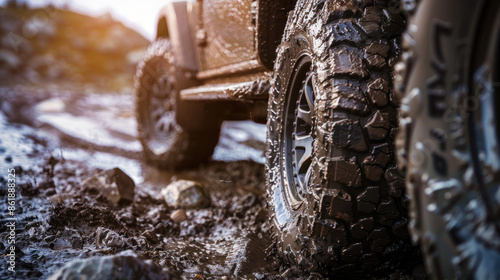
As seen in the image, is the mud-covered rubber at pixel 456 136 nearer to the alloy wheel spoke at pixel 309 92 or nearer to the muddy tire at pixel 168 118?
the alloy wheel spoke at pixel 309 92

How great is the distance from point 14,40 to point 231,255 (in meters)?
16.8

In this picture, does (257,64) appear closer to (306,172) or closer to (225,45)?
(225,45)

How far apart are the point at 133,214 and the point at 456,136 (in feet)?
6.28

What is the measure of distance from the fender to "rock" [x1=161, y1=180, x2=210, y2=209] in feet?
3.34

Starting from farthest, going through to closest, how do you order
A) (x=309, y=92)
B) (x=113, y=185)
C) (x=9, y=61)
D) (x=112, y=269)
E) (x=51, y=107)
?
(x=9, y=61), (x=51, y=107), (x=113, y=185), (x=309, y=92), (x=112, y=269)

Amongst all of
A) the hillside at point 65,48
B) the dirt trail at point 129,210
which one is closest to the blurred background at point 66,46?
the hillside at point 65,48

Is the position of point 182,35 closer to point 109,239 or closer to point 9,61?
point 109,239

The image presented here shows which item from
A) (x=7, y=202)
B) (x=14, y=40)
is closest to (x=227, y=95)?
(x=7, y=202)

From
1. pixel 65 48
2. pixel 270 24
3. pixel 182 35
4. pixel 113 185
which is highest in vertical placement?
pixel 65 48

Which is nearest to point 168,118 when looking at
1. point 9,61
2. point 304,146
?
point 304,146

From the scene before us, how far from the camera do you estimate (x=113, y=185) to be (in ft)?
8.50

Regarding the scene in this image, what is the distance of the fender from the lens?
3285 mm

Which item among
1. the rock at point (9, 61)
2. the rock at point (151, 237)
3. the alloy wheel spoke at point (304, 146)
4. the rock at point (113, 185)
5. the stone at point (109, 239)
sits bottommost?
the rock at point (151, 237)

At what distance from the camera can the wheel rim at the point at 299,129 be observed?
1.70 meters
